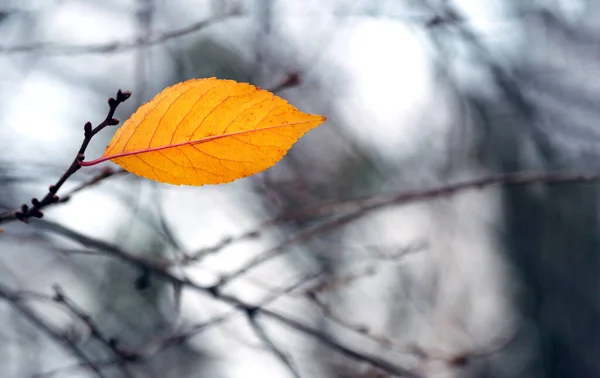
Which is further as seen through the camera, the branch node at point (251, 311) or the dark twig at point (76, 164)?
the branch node at point (251, 311)

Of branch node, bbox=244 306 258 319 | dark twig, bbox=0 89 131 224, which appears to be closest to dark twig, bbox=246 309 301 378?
branch node, bbox=244 306 258 319

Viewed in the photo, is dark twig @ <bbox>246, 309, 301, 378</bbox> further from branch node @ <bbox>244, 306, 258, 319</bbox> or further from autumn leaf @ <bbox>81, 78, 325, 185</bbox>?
autumn leaf @ <bbox>81, 78, 325, 185</bbox>

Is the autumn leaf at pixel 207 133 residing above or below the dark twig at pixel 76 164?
below

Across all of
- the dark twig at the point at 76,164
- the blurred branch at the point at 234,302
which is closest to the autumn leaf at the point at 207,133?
the dark twig at the point at 76,164

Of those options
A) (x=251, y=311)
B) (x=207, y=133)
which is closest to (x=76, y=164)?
(x=207, y=133)

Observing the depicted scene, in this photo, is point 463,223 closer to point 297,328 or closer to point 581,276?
point 581,276

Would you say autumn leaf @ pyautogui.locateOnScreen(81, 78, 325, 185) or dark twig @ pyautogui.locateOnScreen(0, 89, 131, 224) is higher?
dark twig @ pyautogui.locateOnScreen(0, 89, 131, 224)

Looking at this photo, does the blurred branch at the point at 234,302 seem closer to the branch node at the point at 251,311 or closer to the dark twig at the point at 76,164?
the branch node at the point at 251,311

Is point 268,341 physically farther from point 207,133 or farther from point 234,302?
point 207,133
